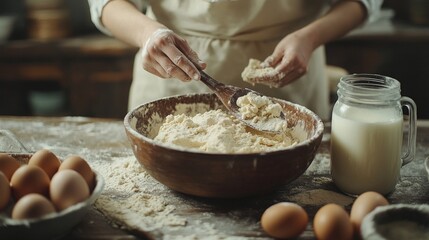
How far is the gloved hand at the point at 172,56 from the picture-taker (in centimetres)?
133

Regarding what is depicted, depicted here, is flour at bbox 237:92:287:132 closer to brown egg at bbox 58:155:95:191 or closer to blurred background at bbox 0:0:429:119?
brown egg at bbox 58:155:95:191

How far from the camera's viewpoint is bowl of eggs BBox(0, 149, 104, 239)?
973mm

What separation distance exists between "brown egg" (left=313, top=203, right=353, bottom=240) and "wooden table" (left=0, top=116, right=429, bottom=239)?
0.22 ft

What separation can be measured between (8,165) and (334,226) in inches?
25.9

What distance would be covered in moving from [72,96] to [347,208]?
2.35 metres

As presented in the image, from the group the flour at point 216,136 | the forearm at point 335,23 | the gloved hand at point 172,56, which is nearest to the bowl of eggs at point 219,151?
the flour at point 216,136

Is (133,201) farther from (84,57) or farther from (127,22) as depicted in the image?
(84,57)

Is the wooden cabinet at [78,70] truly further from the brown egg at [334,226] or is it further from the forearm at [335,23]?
the brown egg at [334,226]

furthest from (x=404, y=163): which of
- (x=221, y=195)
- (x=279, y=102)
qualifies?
(x=221, y=195)

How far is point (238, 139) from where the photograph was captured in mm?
1256

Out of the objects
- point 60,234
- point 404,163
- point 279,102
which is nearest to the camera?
point 60,234

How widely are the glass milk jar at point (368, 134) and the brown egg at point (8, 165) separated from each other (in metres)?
0.69

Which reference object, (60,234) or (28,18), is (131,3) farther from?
(28,18)

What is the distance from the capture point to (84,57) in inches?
124
